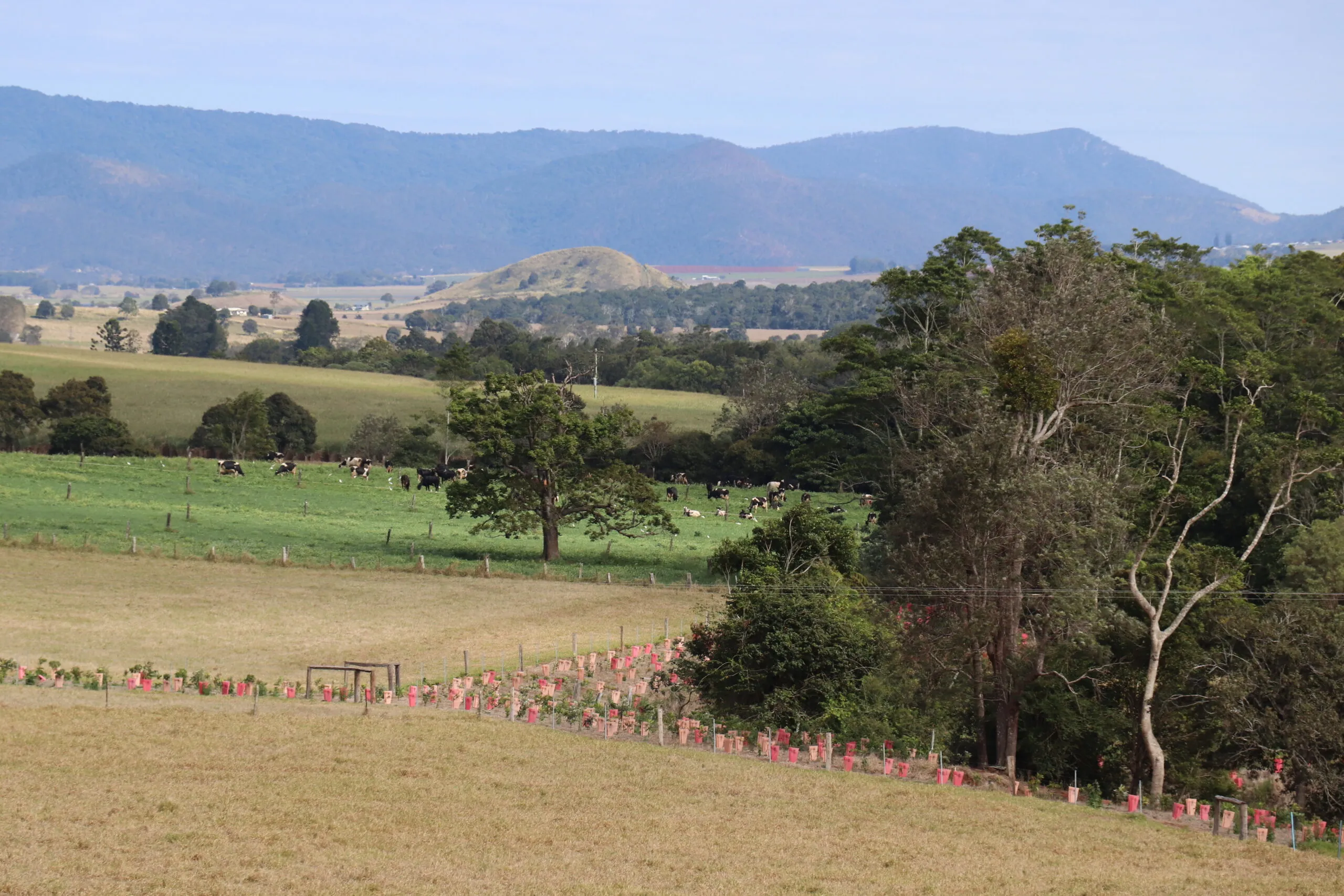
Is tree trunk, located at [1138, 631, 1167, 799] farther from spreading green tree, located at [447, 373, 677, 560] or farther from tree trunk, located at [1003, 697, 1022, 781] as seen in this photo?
spreading green tree, located at [447, 373, 677, 560]

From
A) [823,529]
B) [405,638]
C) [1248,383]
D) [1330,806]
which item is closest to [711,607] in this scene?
[823,529]

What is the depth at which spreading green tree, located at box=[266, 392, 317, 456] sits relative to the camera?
355ft

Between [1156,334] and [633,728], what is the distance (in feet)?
79.3

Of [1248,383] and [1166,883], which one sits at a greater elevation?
[1248,383]

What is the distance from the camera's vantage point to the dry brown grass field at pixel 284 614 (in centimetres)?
4400

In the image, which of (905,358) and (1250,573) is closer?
(1250,573)

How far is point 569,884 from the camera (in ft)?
76.5

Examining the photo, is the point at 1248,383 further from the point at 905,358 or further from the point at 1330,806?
the point at 1330,806

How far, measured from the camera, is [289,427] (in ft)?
359

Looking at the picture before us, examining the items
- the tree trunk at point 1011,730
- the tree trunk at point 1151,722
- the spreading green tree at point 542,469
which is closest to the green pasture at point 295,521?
the spreading green tree at point 542,469

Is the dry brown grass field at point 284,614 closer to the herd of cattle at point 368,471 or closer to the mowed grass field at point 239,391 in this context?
the herd of cattle at point 368,471

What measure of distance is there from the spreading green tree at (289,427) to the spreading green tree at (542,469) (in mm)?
43788

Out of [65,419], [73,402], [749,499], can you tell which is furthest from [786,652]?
[73,402]

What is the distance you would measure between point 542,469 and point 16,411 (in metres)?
50.1
